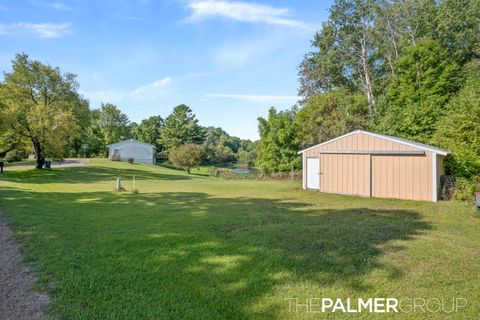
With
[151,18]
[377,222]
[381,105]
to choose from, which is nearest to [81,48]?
[151,18]

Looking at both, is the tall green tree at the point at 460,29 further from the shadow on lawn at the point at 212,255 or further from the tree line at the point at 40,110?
the tree line at the point at 40,110

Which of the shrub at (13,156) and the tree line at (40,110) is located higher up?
the tree line at (40,110)

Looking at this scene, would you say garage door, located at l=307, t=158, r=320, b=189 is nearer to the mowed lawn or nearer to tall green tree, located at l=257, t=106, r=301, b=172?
the mowed lawn

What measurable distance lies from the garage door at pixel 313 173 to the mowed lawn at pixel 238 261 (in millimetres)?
7040

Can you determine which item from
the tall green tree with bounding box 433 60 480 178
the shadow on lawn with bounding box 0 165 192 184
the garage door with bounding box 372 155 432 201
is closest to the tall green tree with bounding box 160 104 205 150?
the shadow on lawn with bounding box 0 165 192 184

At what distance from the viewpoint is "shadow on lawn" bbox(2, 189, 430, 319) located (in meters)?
3.21

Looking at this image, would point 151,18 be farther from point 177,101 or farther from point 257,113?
point 177,101

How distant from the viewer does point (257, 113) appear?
2762 centimetres

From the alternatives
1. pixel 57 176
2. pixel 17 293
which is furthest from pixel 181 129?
pixel 17 293

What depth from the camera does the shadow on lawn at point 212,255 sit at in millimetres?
3213

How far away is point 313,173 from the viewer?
50.2 ft

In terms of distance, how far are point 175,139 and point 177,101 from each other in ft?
28.2

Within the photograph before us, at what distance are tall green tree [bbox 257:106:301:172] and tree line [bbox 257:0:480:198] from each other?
9 centimetres

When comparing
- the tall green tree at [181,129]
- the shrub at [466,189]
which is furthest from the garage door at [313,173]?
the tall green tree at [181,129]
